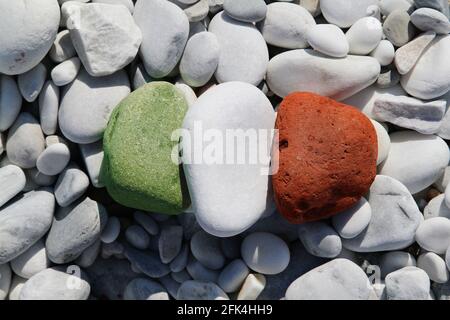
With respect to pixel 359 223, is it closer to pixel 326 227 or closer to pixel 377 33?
pixel 326 227

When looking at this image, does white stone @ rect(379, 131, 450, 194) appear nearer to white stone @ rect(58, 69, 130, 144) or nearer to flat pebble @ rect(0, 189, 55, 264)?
white stone @ rect(58, 69, 130, 144)

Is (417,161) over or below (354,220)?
over

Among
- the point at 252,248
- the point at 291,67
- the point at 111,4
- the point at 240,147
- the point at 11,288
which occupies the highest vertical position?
the point at 111,4

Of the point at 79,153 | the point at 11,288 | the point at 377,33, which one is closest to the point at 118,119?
the point at 79,153

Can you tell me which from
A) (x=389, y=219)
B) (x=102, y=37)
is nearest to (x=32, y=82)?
(x=102, y=37)

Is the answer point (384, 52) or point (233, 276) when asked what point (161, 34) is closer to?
point (384, 52)

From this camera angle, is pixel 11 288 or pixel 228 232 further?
pixel 11 288

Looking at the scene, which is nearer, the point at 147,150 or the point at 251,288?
the point at 147,150
